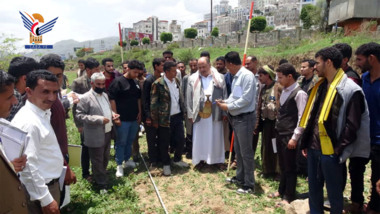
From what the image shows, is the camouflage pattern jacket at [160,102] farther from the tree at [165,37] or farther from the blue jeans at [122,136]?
the tree at [165,37]

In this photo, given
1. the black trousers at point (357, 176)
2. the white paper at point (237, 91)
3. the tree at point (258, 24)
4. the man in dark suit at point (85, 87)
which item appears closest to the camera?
the black trousers at point (357, 176)

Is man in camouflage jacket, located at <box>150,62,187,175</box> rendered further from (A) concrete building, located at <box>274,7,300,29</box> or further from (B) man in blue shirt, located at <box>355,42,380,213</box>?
(A) concrete building, located at <box>274,7,300,29</box>

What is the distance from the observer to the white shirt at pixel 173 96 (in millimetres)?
5027

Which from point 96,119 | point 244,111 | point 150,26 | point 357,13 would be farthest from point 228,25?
point 96,119

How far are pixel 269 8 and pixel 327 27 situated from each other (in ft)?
387

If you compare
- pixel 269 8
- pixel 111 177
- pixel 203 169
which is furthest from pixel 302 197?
pixel 269 8

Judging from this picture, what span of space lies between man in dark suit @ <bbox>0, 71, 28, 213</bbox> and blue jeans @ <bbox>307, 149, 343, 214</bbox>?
2.69 m

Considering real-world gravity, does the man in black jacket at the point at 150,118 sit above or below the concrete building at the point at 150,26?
below

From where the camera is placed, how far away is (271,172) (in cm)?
461

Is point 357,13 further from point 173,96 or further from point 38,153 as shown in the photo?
point 38,153

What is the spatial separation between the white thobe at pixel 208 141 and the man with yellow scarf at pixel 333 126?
2.37 meters

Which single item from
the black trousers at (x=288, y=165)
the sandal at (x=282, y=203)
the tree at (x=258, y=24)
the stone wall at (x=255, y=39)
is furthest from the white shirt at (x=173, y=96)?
the tree at (x=258, y=24)

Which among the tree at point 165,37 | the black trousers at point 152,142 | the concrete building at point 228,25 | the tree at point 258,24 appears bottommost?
the black trousers at point 152,142

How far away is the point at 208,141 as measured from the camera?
5113 mm
